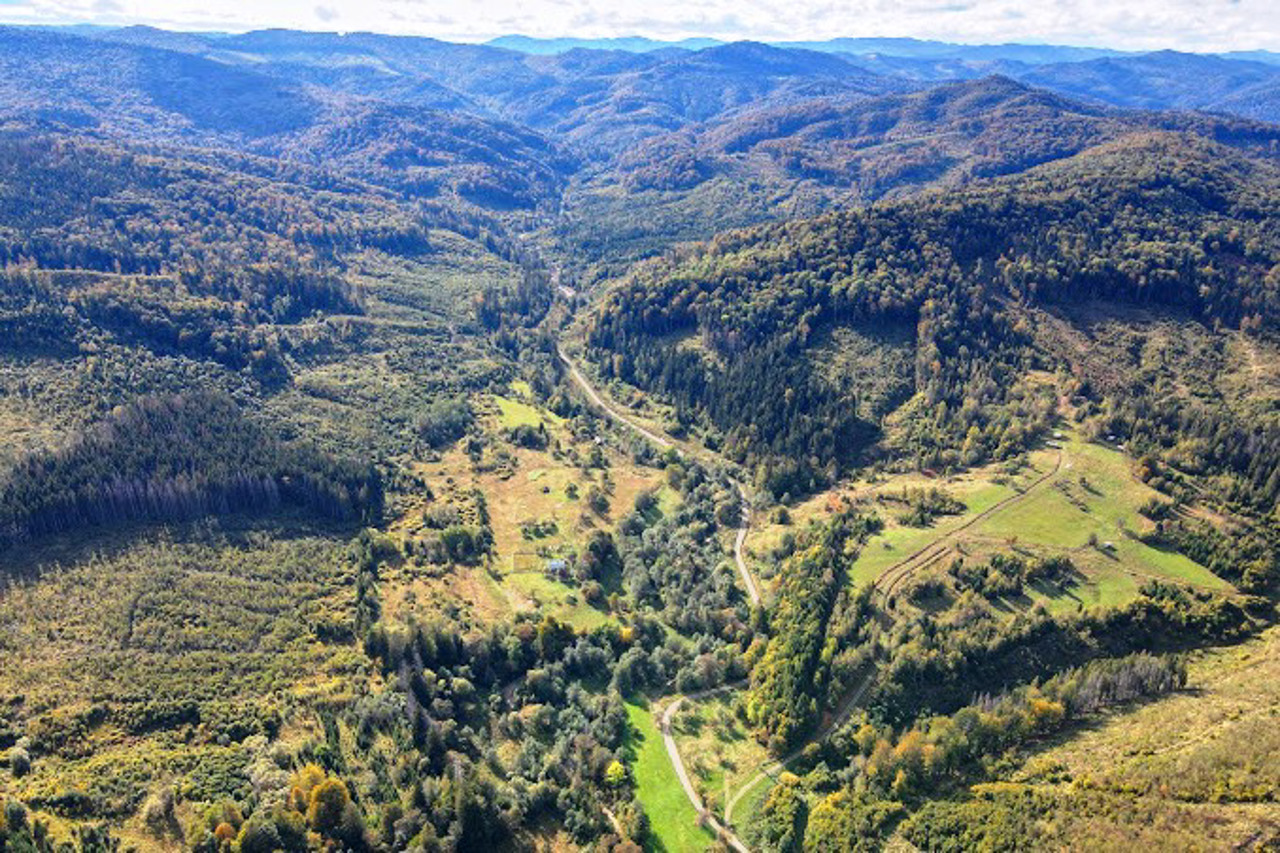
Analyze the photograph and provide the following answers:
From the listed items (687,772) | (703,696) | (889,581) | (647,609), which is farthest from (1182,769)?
(647,609)

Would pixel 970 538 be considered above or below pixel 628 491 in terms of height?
above

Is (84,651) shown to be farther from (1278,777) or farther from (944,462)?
(944,462)

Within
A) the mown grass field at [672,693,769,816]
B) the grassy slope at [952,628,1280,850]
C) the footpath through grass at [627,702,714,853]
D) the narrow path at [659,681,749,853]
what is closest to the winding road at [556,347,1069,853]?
the narrow path at [659,681,749,853]

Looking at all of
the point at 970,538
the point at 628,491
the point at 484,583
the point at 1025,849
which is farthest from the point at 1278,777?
the point at 628,491

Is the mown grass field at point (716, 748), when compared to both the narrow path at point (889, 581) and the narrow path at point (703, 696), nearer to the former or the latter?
the narrow path at point (703, 696)

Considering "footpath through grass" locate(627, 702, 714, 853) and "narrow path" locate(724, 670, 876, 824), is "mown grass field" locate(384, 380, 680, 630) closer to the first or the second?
"footpath through grass" locate(627, 702, 714, 853)
